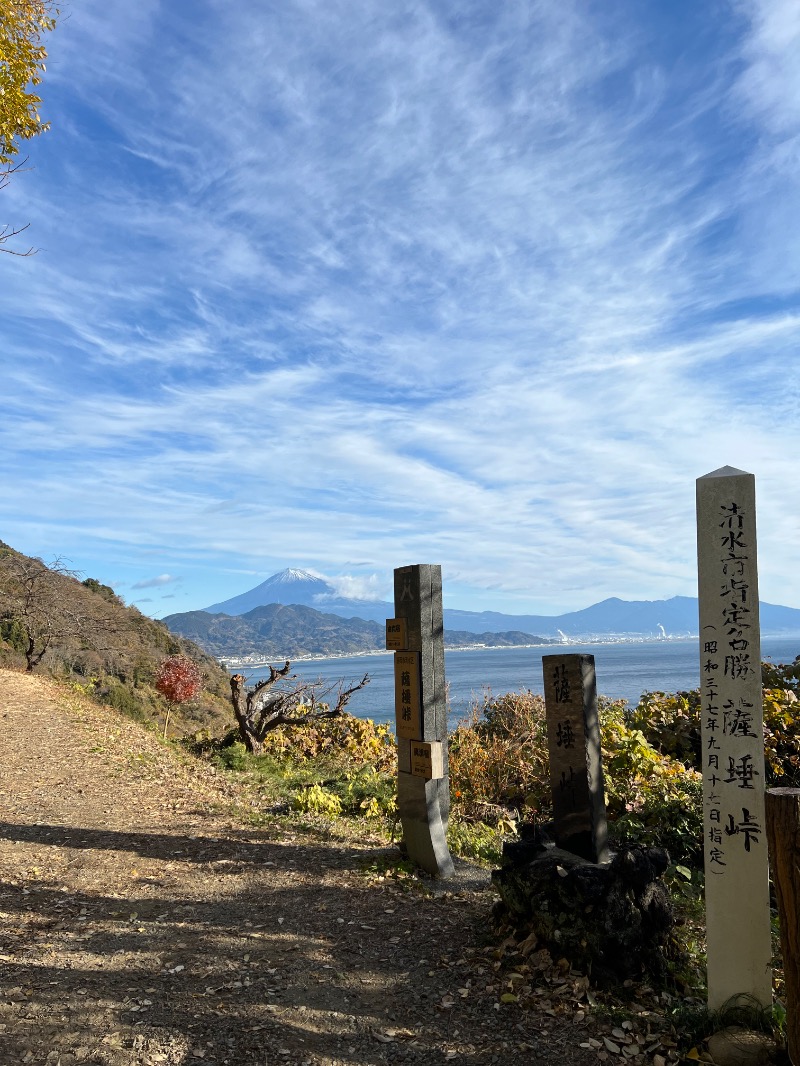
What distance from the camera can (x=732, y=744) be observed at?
4.02m

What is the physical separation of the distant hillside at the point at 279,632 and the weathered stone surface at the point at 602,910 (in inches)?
2325

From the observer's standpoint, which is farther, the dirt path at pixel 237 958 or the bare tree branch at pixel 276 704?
the bare tree branch at pixel 276 704

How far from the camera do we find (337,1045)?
3832 millimetres

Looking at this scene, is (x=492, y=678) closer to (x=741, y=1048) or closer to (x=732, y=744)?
(x=732, y=744)

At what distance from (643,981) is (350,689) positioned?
864 centimetres

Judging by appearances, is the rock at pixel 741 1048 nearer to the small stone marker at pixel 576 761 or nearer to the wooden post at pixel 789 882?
the wooden post at pixel 789 882

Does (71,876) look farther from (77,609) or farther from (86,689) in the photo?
(77,609)

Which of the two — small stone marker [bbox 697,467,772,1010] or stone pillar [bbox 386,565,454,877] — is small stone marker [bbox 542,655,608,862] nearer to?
small stone marker [bbox 697,467,772,1010]

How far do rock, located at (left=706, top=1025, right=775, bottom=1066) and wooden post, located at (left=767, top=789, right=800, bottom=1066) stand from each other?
181 millimetres

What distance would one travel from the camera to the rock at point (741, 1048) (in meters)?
3.65

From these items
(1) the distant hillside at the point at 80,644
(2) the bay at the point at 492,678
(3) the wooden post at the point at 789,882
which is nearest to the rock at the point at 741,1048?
(3) the wooden post at the point at 789,882

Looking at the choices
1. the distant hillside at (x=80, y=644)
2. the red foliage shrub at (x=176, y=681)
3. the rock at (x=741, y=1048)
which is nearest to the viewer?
the rock at (x=741, y=1048)

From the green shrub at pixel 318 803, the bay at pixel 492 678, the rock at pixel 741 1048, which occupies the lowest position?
the bay at pixel 492 678

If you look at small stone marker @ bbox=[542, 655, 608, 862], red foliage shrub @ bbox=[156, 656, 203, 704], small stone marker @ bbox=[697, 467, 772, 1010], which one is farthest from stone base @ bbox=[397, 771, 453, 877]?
red foliage shrub @ bbox=[156, 656, 203, 704]
